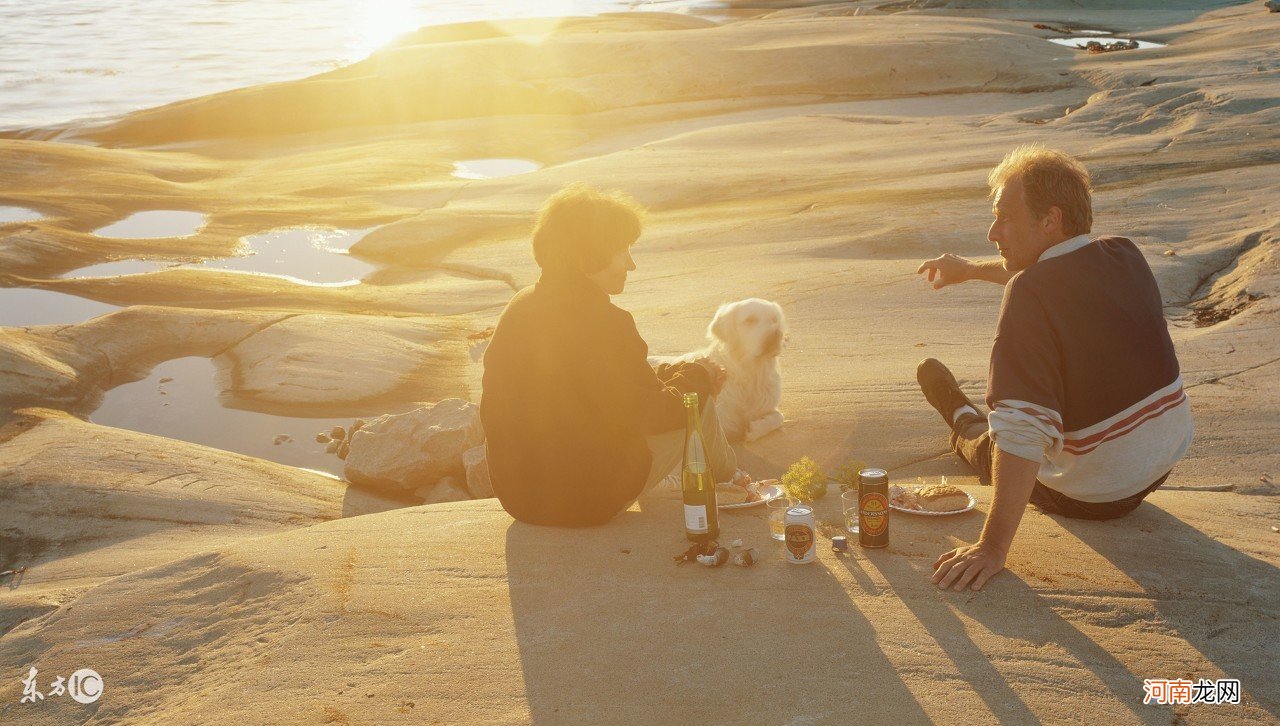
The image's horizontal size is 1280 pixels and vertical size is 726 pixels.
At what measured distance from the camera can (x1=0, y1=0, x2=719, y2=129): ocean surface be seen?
3034 cm

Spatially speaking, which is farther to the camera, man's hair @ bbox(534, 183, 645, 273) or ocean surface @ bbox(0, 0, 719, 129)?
ocean surface @ bbox(0, 0, 719, 129)

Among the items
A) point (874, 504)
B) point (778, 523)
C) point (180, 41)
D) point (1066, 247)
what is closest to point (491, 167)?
point (778, 523)

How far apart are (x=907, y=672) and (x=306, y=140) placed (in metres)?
19.9

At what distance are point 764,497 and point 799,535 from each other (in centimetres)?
77

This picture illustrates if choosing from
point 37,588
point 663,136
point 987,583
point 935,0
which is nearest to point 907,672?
point 987,583

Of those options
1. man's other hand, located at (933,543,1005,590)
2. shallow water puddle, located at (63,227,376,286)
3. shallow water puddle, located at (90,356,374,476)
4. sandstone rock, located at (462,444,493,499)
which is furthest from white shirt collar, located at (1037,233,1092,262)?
shallow water puddle, located at (63,227,376,286)

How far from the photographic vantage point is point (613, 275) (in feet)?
14.6

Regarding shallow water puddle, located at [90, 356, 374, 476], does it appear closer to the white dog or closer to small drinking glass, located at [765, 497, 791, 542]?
the white dog

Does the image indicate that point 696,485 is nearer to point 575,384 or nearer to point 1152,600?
point 575,384

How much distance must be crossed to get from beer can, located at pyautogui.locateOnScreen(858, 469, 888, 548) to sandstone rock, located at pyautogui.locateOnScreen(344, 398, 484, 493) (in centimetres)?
302

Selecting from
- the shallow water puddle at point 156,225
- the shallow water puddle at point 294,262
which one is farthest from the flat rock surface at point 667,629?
the shallow water puddle at point 156,225

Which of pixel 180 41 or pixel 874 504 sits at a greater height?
pixel 180 41

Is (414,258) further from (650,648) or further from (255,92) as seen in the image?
(255,92)

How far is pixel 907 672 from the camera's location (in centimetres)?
341
